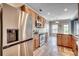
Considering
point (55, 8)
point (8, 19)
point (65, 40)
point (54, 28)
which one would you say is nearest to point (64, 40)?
point (65, 40)

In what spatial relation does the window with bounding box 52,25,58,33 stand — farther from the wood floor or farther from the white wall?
the white wall

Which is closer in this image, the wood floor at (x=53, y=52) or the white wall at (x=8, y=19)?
the white wall at (x=8, y=19)

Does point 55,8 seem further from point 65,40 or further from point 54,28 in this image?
point 54,28

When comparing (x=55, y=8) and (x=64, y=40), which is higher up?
(x=55, y=8)

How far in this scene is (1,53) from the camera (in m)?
1.56

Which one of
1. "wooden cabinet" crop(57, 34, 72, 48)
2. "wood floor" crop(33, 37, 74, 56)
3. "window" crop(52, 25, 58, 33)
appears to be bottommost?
"wood floor" crop(33, 37, 74, 56)

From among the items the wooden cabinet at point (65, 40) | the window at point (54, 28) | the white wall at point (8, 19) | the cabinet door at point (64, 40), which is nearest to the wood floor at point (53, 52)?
the wooden cabinet at point (65, 40)

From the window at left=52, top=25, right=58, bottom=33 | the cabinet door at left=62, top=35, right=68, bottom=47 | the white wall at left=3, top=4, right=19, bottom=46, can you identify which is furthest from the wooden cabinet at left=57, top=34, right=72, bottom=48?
the window at left=52, top=25, right=58, bottom=33

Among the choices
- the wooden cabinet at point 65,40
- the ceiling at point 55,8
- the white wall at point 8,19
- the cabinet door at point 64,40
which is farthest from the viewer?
the cabinet door at point 64,40

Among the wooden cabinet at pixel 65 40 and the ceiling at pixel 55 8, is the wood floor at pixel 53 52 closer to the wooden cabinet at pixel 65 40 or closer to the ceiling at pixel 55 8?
the wooden cabinet at pixel 65 40

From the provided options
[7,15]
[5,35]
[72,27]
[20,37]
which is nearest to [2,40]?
[5,35]

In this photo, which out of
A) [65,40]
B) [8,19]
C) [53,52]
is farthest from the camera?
[65,40]

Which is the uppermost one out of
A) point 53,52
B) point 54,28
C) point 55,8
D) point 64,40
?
point 55,8

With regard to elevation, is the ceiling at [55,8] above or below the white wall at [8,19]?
above
